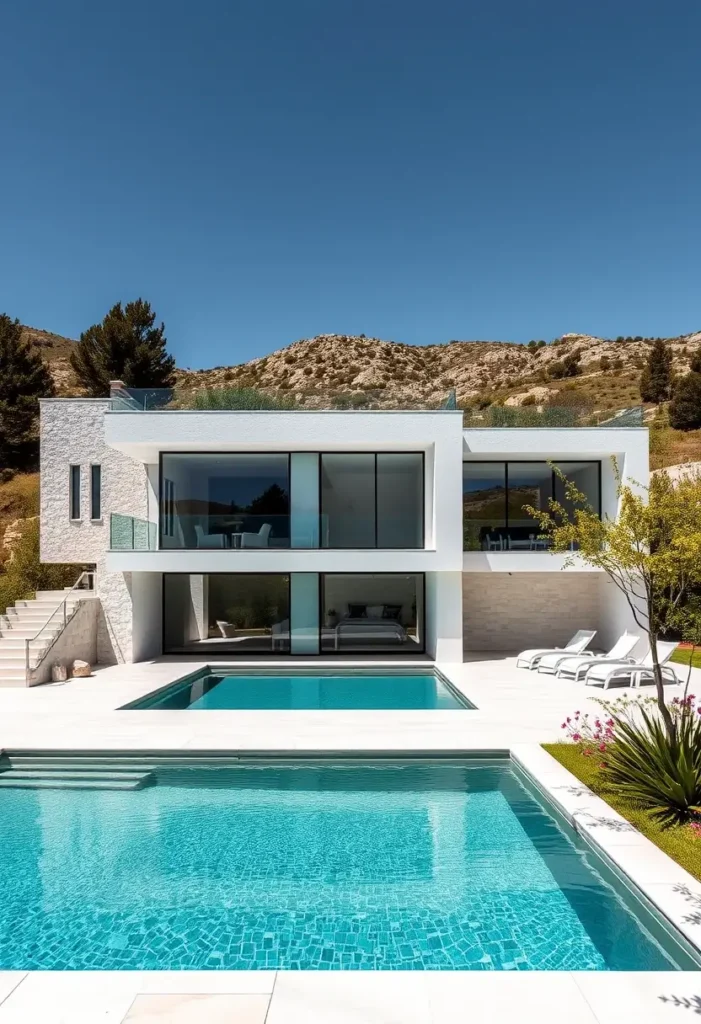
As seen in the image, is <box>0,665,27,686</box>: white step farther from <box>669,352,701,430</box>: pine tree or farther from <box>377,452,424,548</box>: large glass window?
<box>669,352,701,430</box>: pine tree

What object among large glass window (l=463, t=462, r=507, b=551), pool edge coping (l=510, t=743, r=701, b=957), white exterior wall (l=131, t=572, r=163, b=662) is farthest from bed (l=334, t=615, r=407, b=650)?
pool edge coping (l=510, t=743, r=701, b=957)

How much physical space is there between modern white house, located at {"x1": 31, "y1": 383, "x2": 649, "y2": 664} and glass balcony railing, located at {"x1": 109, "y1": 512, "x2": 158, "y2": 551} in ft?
0.15

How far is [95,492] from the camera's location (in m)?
18.0

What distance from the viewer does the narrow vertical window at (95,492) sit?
17.9 meters

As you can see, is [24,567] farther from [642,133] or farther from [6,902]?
[642,133]

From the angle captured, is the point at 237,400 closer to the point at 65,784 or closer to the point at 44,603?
the point at 44,603

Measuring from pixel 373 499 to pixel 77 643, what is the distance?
27.9ft

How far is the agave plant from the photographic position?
6305 millimetres

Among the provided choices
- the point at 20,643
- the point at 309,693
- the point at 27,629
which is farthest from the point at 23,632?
the point at 309,693

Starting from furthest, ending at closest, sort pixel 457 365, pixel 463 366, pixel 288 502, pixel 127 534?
pixel 457 365
pixel 463 366
pixel 288 502
pixel 127 534

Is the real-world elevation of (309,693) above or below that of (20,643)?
below

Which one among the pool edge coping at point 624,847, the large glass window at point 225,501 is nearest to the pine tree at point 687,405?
the large glass window at point 225,501

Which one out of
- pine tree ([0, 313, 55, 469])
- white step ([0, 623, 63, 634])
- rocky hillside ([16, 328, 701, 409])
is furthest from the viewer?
rocky hillside ([16, 328, 701, 409])
